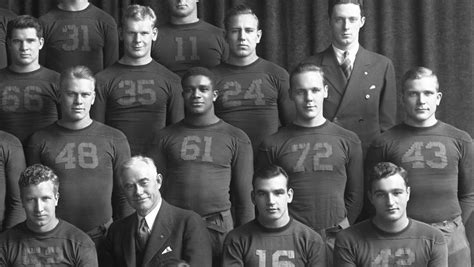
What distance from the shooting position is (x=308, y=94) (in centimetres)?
600

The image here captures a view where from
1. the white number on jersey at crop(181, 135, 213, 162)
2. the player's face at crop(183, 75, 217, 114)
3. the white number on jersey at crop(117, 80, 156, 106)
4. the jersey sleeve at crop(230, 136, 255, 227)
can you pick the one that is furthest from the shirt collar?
the white number on jersey at crop(117, 80, 156, 106)

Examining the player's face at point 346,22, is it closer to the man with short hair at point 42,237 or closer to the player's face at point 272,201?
the player's face at point 272,201

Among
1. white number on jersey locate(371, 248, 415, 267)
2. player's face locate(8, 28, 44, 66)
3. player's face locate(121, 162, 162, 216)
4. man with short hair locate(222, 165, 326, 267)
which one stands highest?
player's face locate(8, 28, 44, 66)

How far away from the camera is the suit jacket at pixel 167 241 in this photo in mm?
5613

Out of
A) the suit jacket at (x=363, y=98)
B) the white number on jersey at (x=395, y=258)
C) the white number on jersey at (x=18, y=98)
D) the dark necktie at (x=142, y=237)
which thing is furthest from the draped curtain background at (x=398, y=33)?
the dark necktie at (x=142, y=237)

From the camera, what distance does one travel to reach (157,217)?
18.6ft

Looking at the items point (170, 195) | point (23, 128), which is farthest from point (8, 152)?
point (170, 195)

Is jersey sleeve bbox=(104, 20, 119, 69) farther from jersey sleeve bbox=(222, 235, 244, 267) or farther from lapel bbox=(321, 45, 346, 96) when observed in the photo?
jersey sleeve bbox=(222, 235, 244, 267)

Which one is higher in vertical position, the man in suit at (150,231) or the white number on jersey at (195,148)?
the white number on jersey at (195,148)

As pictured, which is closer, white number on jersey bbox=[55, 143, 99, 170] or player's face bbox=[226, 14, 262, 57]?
white number on jersey bbox=[55, 143, 99, 170]

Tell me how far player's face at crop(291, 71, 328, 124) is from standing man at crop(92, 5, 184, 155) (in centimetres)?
70

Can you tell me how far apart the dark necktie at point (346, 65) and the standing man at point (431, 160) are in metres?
0.46

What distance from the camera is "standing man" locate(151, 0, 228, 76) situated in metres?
6.71

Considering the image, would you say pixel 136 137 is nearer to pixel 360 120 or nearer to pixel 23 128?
pixel 23 128
